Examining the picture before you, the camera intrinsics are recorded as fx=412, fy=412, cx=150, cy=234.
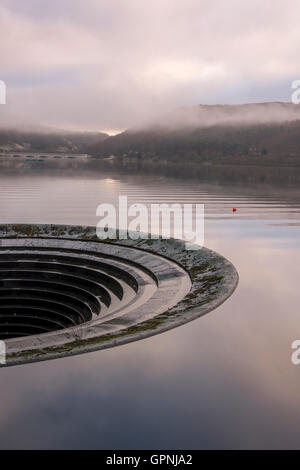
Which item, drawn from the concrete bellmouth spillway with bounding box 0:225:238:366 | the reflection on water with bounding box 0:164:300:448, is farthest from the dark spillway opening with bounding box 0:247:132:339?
the reflection on water with bounding box 0:164:300:448

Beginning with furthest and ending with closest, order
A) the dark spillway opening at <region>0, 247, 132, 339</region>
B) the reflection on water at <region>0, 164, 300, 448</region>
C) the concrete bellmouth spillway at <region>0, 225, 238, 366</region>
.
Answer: the dark spillway opening at <region>0, 247, 132, 339</region> < the concrete bellmouth spillway at <region>0, 225, 238, 366</region> < the reflection on water at <region>0, 164, 300, 448</region>

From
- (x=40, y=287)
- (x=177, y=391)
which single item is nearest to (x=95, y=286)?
(x=40, y=287)

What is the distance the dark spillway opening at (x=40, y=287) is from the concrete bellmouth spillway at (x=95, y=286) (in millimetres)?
64

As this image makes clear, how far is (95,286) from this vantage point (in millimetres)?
24688

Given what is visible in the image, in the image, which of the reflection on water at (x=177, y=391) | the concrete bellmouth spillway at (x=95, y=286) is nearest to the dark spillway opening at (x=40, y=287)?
the concrete bellmouth spillway at (x=95, y=286)

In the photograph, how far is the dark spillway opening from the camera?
86.0ft

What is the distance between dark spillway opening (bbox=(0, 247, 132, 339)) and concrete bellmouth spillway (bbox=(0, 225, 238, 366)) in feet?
0.21

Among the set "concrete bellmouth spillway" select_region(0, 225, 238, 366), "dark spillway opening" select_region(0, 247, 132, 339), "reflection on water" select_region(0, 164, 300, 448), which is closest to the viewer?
"reflection on water" select_region(0, 164, 300, 448)

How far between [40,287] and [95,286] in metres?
5.26

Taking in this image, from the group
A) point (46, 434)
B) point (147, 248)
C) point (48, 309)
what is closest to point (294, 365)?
point (46, 434)

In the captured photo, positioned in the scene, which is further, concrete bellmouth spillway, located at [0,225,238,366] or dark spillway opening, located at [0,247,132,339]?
dark spillway opening, located at [0,247,132,339]

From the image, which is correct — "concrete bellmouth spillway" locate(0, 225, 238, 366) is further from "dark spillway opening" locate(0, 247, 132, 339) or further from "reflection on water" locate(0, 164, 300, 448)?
"reflection on water" locate(0, 164, 300, 448)

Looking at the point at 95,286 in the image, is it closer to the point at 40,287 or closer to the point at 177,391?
the point at 40,287

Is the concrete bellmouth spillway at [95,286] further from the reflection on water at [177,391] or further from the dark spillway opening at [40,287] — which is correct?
the reflection on water at [177,391]
